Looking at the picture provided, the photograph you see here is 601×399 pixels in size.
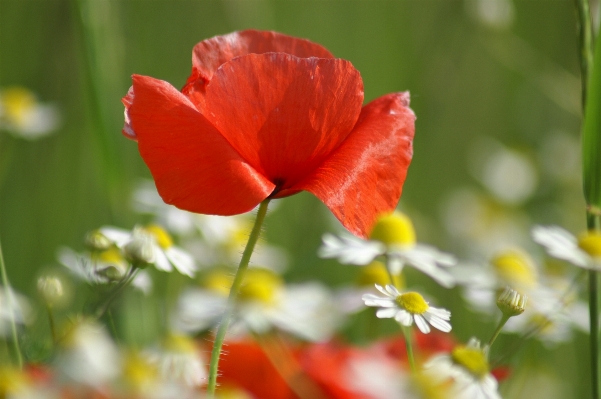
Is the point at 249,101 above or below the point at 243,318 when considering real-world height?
above

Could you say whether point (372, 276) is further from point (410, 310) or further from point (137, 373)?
point (137, 373)

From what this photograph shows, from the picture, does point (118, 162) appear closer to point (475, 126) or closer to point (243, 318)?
point (243, 318)

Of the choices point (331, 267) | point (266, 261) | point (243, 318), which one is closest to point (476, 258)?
point (331, 267)

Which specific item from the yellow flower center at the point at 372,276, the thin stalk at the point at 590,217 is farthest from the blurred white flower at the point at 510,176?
the thin stalk at the point at 590,217

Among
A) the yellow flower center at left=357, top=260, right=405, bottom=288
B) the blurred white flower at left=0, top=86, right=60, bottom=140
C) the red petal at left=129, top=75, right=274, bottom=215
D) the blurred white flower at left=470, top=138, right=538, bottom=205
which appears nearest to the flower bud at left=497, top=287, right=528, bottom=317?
the red petal at left=129, top=75, right=274, bottom=215

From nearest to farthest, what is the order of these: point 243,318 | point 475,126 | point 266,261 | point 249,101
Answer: point 249,101 → point 243,318 → point 266,261 → point 475,126
